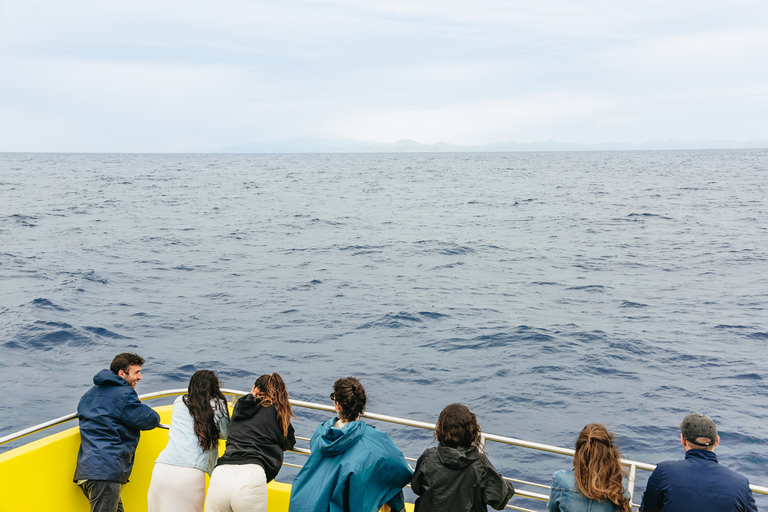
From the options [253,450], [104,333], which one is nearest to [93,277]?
[104,333]

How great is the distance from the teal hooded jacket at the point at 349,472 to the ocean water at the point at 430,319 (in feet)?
20.7

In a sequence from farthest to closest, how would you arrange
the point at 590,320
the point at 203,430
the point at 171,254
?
the point at 171,254 < the point at 590,320 < the point at 203,430

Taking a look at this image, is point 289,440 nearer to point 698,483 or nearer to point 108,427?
point 108,427

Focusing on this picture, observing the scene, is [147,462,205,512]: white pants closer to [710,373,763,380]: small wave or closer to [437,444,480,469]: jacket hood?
[437,444,480,469]: jacket hood

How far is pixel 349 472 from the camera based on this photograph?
3.33 metres

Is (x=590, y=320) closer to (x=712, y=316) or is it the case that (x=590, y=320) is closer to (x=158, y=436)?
(x=712, y=316)

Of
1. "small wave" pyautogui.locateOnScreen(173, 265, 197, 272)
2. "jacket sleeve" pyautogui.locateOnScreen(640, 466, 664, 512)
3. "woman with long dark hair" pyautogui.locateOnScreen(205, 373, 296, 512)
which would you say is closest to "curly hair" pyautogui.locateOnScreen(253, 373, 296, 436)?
"woman with long dark hair" pyautogui.locateOnScreen(205, 373, 296, 512)

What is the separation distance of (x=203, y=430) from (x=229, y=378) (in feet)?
29.4

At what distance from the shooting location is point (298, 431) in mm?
10492

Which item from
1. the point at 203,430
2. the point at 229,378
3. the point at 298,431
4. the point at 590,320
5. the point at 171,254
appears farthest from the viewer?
the point at 171,254

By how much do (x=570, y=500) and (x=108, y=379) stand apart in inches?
126

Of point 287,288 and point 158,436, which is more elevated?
point 158,436

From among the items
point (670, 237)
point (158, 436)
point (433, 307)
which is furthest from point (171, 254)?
point (670, 237)

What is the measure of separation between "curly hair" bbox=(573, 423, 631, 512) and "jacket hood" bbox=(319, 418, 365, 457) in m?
1.18
